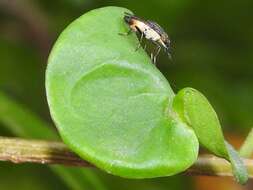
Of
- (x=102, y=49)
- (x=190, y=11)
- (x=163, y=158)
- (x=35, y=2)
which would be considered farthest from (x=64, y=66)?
(x=190, y=11)

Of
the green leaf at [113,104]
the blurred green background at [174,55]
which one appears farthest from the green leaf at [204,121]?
the blurred green background at [174,55]

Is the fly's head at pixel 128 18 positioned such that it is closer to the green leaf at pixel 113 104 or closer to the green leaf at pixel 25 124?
the green leaf at pixel 113 104

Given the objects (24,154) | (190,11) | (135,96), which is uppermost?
(135,96)

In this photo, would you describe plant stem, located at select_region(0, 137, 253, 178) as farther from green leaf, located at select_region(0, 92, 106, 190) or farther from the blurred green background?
the blurred green background

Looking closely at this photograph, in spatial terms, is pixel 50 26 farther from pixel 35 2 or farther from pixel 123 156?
pixel 123 156

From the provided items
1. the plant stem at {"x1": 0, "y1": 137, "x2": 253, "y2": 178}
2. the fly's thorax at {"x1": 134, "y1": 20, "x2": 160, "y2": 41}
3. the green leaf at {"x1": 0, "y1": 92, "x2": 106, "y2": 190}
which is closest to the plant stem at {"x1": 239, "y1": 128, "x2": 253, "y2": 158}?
the plant stem at {"x1": 0, "y1": 137, "x2": 253, "y2": 178}

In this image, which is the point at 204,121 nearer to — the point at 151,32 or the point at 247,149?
the point at 247,149
